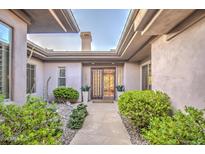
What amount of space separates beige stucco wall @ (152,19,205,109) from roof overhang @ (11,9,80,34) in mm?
3141

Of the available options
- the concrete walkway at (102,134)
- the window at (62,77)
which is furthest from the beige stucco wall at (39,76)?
the concrete walkway at (102,134)

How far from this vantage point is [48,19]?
15.6ft

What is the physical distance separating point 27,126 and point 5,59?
226 centimetres

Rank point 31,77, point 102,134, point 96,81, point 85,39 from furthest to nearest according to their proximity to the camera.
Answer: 1. point 85,39
2. point 96,81
3. point 31,77
4. point 102,134

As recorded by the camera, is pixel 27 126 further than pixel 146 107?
No

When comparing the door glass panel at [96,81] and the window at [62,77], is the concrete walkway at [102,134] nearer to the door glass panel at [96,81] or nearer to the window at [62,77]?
the window at [62,77]

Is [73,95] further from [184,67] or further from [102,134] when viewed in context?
[184,67]

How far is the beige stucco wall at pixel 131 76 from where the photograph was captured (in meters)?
12.7

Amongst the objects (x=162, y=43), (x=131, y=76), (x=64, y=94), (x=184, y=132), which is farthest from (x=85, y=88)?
(x=184, y=132)

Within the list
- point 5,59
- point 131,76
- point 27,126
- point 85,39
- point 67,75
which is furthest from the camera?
point 85,39

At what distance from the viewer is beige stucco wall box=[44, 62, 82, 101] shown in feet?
41.3

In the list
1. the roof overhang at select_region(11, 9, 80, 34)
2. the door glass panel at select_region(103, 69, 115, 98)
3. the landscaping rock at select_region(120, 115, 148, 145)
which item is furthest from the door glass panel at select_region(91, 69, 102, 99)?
the roof overhang at select_region(11, 9, 80, 34)
